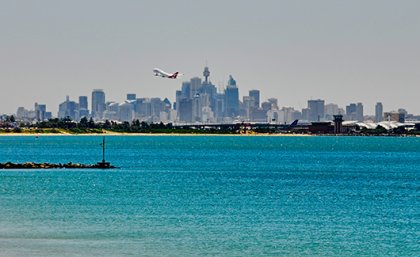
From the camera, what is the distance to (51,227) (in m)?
60.7

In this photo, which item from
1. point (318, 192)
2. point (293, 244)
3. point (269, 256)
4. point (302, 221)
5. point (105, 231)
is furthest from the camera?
point (318, 192)

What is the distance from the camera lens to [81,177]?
109 m

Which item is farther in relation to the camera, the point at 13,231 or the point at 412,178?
the point at 412,178

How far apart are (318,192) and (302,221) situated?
82.9ft

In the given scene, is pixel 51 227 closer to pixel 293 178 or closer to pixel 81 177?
pixel 81 177

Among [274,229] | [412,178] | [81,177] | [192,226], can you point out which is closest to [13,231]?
[192,226]

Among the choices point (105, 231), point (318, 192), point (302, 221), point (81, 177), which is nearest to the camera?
point (105, 231)

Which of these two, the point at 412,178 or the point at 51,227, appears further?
the point at 412,178

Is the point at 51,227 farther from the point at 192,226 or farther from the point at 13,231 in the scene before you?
the point at 192,226

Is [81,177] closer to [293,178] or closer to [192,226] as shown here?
[293,178]

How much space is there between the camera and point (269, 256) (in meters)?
51.4

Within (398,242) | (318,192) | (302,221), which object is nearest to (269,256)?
(398,242)

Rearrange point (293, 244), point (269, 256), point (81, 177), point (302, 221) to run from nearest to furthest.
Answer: point (269, 256), point (293, 244), point (302, 221), point (81, 177)

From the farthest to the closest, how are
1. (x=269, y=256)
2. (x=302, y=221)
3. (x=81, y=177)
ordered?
Answer: (x=81, y=177) → (x=302, y=221) → (x=269, y=256)
